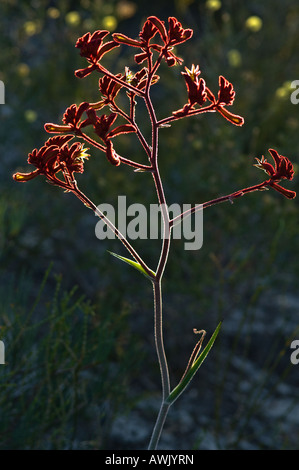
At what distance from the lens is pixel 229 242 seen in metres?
3.11

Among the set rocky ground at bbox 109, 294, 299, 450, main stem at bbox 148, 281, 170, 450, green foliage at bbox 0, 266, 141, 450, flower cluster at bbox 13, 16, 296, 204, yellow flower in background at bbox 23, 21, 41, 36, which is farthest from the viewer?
yellow flower in background at bbox 23, 21, 41, 36

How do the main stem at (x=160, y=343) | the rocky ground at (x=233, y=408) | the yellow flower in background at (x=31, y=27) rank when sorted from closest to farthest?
the main stem at (x=160, y=343) → the rocky ground at (x=233, y=408) → the yellow flower in background at (x=31, y=27)

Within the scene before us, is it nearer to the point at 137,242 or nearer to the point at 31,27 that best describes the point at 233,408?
the point at 137,242

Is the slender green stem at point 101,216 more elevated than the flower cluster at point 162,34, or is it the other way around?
the flower cluster at point 162,34

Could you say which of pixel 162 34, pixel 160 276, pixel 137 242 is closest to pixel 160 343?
pixel 160 276

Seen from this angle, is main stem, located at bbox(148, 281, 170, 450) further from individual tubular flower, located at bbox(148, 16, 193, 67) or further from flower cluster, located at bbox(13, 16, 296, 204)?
individual tubular flower, located at bbox(148, 16, 193, 67)

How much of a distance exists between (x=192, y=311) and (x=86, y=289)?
50 cm

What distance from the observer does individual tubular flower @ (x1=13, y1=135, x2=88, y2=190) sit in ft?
3.18

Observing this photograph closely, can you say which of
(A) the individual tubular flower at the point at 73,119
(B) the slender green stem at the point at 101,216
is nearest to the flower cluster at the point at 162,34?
(A) the individual tubular flower at the point at 73,119

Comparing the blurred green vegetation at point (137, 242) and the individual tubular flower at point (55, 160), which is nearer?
the individual tubular flower at point (55, 160)

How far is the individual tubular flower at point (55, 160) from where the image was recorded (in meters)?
0.97

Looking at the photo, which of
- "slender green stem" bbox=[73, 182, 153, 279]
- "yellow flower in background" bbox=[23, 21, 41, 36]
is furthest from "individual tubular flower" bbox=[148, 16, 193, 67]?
"yellow flower in background" bbox=[23, 21, 41, 36]

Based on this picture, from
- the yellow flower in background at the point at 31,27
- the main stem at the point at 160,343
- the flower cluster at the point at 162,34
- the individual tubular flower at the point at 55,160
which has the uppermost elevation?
the yellow flower in background at the point at 31,27

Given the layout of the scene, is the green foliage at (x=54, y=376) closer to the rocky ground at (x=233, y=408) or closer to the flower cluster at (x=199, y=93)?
the rocky ground at (x=233, y=408)
